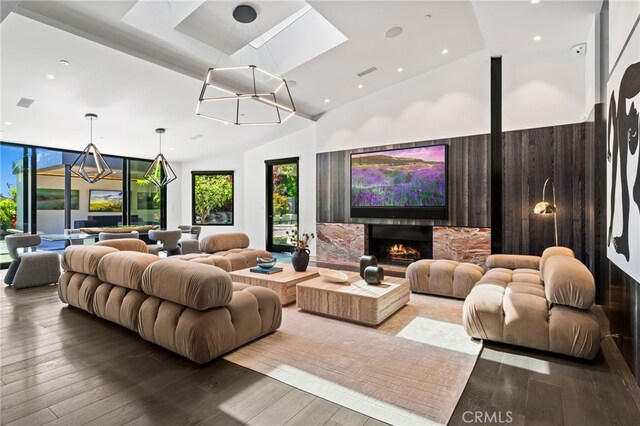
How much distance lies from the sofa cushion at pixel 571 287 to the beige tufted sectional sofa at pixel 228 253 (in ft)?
13.8

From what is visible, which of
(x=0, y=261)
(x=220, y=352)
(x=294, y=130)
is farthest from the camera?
(x=294, y=130)

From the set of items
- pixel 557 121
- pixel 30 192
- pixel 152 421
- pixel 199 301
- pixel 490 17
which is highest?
pixel 490 17

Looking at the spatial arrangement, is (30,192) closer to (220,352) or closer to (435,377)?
(220,352)

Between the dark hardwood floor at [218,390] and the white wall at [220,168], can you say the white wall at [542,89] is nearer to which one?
the dark hardwood floor at [218,390]

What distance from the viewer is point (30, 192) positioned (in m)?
→ 7.33

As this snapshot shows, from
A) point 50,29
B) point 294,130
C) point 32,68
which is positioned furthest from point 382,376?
point 294,130

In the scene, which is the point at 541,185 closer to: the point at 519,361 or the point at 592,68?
the point at 592,68

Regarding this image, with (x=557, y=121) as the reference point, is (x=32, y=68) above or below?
above

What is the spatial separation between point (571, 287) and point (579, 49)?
4096 millimetres

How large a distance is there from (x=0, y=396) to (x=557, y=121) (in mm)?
7042

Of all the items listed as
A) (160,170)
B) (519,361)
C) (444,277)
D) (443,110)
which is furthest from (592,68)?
(160,170)

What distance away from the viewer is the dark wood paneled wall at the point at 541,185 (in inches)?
196

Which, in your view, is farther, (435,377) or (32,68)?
(32,68)

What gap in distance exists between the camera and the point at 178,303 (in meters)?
2.69
